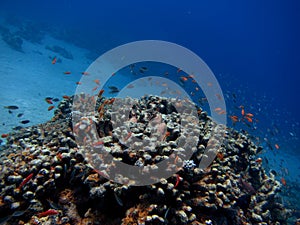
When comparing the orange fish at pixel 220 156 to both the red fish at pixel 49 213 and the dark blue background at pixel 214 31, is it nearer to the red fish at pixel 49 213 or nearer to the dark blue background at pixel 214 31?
the red fish at pixel 49 213

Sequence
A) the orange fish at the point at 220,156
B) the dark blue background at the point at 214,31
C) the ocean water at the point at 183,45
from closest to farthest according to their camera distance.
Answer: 1. the orange fish at the point at 220,156
2. the ocean water at the point at 183,45
3. the dark blue background at the point at 214,31

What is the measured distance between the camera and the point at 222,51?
7762 cm

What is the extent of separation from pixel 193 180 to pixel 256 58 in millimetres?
103455

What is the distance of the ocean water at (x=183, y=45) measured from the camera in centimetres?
1573

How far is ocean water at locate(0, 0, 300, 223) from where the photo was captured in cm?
1573

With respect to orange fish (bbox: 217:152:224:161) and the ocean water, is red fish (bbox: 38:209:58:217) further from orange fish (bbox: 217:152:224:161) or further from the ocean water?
the ocean water

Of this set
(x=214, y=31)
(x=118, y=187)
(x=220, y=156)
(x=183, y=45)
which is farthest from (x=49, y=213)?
(x=214, y=31)

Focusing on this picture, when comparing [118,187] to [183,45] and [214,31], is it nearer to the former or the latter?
[183,45]

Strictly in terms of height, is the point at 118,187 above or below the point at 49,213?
above

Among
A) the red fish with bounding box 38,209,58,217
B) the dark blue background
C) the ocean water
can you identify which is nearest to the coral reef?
the red fish with bounding box 38,209,58,217

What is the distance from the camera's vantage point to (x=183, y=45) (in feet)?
200

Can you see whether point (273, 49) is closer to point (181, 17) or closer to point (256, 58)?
point (256, 58)

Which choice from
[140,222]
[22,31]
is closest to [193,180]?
[140,222]

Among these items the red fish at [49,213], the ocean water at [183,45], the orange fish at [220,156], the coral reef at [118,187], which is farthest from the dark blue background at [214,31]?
the red fish at [49,213]
